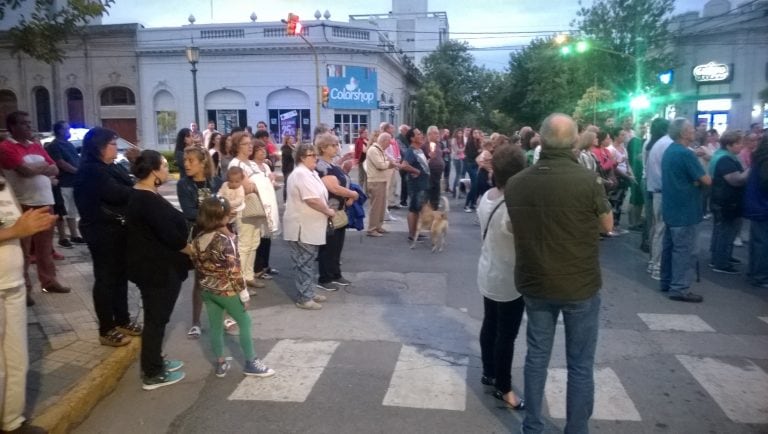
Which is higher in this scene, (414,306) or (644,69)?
(644,69)

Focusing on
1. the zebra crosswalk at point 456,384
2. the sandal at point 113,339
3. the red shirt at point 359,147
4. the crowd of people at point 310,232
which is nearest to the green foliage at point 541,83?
the red shirt at point 359,147

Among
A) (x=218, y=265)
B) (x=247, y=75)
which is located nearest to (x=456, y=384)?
(x=218, y=265)

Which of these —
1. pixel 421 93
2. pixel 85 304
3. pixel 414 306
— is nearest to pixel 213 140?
pixel 85 304

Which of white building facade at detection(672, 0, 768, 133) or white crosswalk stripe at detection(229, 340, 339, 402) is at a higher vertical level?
white building facade at detection(672, 0, 768, 133)

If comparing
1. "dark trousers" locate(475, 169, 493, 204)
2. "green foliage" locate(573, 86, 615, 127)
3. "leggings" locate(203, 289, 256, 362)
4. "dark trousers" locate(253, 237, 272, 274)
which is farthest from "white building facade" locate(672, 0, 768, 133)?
"leggings" locate(203, 289, 256, 362)

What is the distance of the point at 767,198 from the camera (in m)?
7.69

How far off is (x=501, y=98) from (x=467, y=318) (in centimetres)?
5081

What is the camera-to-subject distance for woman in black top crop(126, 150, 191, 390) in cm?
459

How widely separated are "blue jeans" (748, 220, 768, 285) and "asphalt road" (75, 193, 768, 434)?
286 mm

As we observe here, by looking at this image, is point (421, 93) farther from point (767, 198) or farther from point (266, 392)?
point (266, 392)

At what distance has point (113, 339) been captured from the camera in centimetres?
534

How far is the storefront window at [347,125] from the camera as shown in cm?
3919

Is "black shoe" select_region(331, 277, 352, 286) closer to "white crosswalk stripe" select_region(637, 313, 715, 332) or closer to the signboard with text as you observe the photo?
"white crosswalk stripe" select_region(637, 313, 715, 332)

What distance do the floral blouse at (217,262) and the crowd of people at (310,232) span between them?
1 cm
